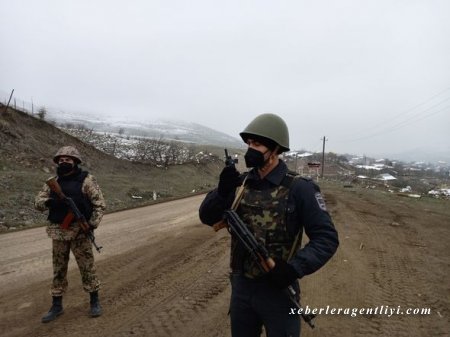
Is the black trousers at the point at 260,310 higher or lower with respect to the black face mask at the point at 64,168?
lower

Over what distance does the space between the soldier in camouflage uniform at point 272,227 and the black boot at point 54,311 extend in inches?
132

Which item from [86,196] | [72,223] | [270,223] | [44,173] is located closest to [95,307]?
[72,223]

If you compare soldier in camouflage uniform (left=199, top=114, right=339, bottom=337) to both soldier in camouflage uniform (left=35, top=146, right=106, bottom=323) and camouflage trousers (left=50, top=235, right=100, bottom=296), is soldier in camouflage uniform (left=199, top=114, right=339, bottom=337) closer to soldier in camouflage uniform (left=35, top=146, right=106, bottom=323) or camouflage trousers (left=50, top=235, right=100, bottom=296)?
soldier in camouflage uniform (left=35, top=146, right=106, bottom=323)

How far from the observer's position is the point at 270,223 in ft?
8.84

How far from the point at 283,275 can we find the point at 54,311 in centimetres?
394

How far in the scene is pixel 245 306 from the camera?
9.09 feet

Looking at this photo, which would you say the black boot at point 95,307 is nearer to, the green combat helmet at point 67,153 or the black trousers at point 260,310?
the green combat helmet at point 67,153

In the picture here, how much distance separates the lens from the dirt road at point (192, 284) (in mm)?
4996

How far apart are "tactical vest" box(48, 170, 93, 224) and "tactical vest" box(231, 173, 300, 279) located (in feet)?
10.0

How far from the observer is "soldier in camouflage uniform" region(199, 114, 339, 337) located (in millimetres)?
2617

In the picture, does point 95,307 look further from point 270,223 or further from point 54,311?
point 270,223

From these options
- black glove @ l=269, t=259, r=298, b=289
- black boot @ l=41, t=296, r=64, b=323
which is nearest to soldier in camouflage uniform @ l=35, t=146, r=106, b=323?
black boot @ l=41, t=296, r=64, b=323

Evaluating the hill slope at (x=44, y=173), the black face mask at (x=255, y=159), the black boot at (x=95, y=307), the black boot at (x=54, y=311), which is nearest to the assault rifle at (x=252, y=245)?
the black face mask at (x=255, y=159)

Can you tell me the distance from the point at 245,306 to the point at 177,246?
6735 mm
